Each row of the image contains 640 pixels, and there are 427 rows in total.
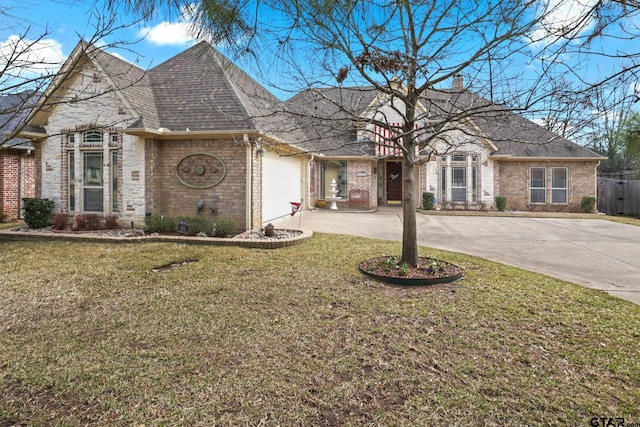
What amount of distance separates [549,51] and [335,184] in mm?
14566

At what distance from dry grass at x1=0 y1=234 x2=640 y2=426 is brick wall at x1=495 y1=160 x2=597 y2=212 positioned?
45.7ft

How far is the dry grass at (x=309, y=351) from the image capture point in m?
2.60

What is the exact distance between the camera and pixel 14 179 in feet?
46.0

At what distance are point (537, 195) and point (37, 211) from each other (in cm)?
2047

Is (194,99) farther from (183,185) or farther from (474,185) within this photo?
(474,185)

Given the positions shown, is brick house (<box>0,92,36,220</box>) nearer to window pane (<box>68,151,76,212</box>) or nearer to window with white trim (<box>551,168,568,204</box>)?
window pane (<box>68,151,76,212</box>)

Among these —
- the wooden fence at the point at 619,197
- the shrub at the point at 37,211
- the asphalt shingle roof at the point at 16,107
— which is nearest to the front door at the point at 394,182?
the wooden fence at the point at 619,197

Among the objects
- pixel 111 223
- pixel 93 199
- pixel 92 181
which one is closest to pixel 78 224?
pixel 111 223

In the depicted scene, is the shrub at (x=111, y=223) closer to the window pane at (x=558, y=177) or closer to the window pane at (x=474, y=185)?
the window pane at (x=474, y=185)

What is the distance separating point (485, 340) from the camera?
366 cm

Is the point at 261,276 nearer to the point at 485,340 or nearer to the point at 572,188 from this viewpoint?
the point at 485,340

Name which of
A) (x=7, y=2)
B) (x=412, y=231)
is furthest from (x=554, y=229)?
(x=7, y=2)

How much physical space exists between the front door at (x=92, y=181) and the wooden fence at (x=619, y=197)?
22804mm

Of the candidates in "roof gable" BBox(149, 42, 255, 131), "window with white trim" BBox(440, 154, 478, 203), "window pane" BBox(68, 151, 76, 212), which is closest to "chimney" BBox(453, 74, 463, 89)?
"roof gable" BBox(149, 42, 255, 131)
